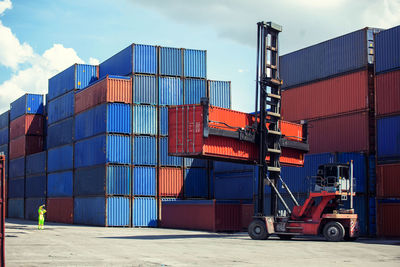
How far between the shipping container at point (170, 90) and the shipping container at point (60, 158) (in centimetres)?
1032

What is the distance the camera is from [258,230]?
27.6 meters

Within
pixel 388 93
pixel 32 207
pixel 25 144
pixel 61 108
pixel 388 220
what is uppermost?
pixel 61 108

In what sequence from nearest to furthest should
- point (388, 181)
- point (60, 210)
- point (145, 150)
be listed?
1. point (388, 181)
2. point (145, 150)
3. point (60, 210)

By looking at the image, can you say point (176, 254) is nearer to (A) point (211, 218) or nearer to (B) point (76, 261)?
(B) point (76, 261)

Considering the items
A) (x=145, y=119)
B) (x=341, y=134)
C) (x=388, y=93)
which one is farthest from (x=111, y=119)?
(x=388, y=93)

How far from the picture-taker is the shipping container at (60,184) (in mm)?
48625

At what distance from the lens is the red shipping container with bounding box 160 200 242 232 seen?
36.8 meters

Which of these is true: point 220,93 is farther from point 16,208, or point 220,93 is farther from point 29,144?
point 16,208

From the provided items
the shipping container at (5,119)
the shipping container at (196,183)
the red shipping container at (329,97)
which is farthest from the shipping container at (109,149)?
the shipping container at (5,119)

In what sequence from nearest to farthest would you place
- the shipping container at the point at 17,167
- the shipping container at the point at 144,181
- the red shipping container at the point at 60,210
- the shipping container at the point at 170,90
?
1. the shipping container at the point at 144,181
2. the shipping container at the point at 170,90
3. the red shipping container at the point at 60,210
4. the shipping container at the point at 17,167

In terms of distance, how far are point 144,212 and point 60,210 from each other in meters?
11.9

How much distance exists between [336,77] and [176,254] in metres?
20.7

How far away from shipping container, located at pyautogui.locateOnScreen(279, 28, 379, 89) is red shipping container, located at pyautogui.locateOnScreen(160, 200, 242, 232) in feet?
33.0

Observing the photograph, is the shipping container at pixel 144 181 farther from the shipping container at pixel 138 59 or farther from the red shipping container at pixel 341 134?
the red shipping container at pixel 341 134
